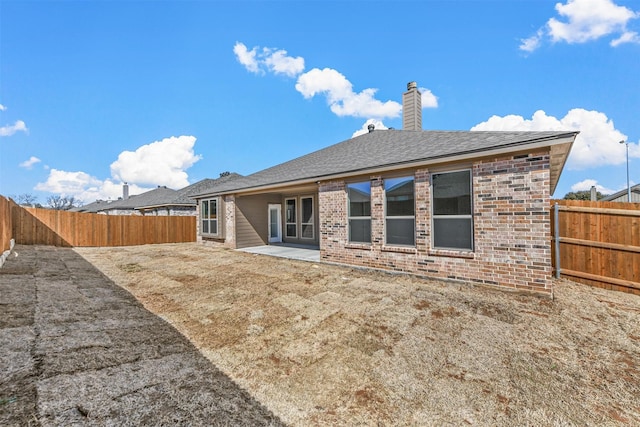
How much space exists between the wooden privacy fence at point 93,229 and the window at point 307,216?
9.00m

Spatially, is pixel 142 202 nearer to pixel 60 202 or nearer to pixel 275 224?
pixel 275 224

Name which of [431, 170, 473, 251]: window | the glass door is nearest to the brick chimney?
[431, 170, 473, 251]: window

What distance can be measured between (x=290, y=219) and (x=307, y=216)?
1.31 metres

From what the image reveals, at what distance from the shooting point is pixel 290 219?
14.5 meters

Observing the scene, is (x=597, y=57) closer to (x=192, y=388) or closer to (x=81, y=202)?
(x=192, y=388)

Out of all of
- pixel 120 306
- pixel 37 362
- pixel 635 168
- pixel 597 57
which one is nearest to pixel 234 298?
pixel 120 306

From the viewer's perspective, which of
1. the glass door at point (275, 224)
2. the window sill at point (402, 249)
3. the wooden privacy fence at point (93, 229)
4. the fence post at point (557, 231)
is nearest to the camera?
the fence post at point (557, 231)

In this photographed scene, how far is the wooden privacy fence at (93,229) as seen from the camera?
13.1 m

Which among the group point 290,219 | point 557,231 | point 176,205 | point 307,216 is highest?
point 176,205

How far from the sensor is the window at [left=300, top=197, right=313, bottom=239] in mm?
13516

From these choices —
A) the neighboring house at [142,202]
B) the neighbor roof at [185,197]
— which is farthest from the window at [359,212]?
the neighboring house at [142,202]

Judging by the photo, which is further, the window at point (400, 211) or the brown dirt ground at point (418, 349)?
the window at point (400, 211)

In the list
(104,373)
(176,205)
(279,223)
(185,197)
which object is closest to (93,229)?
(176,205)

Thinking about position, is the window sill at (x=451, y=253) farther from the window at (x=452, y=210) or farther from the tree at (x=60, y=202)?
the tree at (x=60, y=202)
